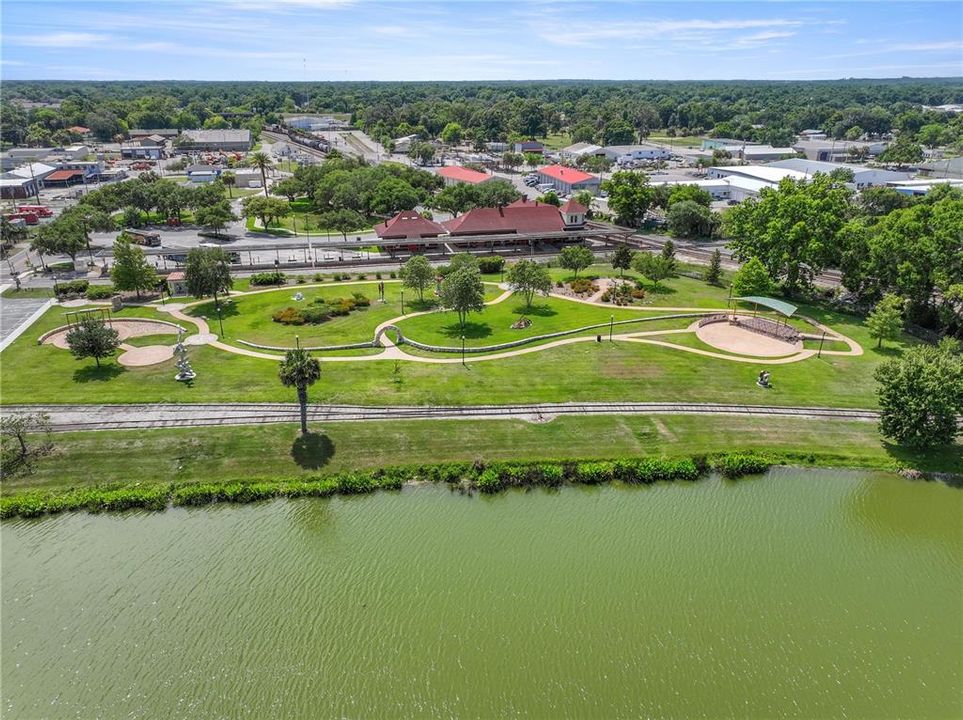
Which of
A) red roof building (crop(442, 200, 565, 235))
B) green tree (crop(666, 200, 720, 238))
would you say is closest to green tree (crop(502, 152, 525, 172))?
green tree (crop(666, 200, 720, 238))

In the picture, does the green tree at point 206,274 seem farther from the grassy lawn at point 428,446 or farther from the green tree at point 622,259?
the green tree at point 622,259

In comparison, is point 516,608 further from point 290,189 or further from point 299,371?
point 290,189

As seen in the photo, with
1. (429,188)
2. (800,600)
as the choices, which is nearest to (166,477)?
(800,600)

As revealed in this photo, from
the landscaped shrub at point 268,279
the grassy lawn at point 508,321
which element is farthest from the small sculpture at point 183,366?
the landscaped shrub at point 268,279

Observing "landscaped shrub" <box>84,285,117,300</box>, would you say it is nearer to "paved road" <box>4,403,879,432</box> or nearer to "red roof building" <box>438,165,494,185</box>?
"paved road" <box>4,403,879,432</box>

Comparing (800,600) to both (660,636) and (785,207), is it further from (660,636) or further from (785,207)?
(785,207)

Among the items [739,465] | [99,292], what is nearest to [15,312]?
[99,292]
